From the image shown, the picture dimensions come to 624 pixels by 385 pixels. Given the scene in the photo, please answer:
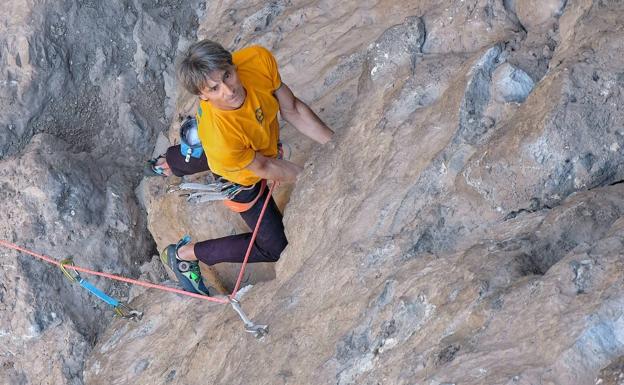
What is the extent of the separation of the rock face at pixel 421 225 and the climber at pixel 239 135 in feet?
0.66

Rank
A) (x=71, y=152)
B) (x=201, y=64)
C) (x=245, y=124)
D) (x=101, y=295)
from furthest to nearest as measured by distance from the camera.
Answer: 1. (x=71, y=152)
2. (x=101, y=295)
3. (x=245, y=124)
4. (x=201, y=64)

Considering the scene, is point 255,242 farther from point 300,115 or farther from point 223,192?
point 300,115

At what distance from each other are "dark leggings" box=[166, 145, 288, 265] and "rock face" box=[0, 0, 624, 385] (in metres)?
0.20

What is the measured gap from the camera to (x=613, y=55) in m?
3.33

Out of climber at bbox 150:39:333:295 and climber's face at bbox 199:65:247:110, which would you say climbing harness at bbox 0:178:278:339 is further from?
climber's face at bbox 199:65:247:110

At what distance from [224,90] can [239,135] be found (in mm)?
Answer: 260

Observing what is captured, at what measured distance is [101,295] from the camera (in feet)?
16.7

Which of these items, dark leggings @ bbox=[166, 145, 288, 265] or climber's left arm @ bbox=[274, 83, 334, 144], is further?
dark leggings @ bbox=[166, 145, 288, 265]

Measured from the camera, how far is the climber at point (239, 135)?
3842mm

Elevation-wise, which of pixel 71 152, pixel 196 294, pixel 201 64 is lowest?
pixel 196 294

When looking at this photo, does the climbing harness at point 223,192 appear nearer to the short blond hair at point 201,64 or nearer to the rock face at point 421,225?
the rock face at point 421,225

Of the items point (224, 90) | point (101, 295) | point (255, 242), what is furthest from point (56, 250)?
point (224, 90)

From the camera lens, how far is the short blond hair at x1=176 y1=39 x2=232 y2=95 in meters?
3.76

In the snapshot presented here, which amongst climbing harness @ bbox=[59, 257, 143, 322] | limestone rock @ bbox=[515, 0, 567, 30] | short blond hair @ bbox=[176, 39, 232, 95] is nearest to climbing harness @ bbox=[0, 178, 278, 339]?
climbing harness @ bbox=[59, 257, 143, 322]
